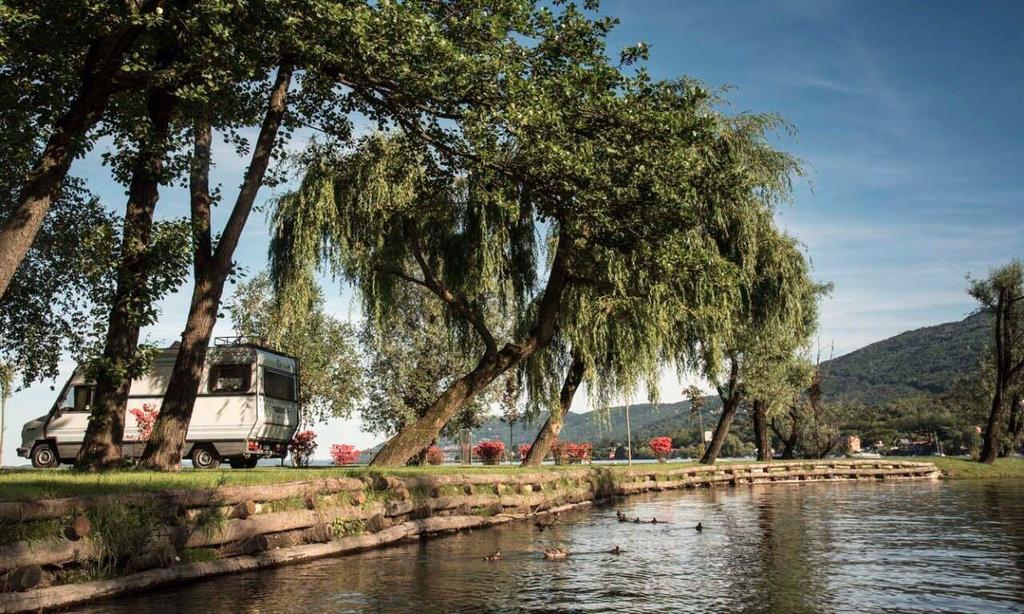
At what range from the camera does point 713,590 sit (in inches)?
322

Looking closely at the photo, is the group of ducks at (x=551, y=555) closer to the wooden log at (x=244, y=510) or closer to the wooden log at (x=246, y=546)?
the wooden log at (x=246, y=546)

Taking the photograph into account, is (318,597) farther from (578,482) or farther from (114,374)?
(578,482)

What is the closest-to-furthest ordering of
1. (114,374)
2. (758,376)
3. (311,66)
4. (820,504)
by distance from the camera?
(114,374) → (311,66) → (820,504) → (758,376)

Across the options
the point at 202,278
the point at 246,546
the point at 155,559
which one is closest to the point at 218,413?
the point at 202,278

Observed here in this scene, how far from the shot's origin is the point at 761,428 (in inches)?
1716

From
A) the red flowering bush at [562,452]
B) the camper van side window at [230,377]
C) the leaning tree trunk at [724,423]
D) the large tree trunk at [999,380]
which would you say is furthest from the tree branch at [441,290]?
the large tree trunk at [999,380]

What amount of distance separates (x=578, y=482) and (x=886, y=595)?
14.5 m

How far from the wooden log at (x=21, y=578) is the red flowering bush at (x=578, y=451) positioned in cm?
3138

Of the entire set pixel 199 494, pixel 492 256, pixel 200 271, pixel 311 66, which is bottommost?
pixel 199 494

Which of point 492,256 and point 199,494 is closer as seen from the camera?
point 199,494

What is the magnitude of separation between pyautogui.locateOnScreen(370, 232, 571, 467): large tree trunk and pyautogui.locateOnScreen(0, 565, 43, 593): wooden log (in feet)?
38.7

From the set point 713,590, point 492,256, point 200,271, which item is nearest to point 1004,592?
point 713,590

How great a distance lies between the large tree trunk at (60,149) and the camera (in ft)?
40.1

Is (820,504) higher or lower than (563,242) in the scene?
lower
